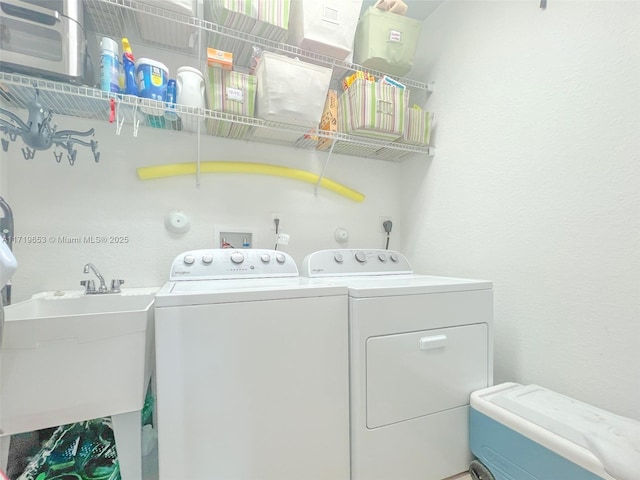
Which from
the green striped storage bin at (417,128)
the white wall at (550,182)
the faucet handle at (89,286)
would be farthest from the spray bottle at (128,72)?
the white wall at (550,182)

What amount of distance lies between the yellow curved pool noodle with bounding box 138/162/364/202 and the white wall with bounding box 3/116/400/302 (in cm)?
4

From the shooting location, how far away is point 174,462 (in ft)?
2.73

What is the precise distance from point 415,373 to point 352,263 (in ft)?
2.14

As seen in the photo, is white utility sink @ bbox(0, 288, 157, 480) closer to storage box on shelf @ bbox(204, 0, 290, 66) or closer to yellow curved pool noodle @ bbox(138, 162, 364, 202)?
yellow curved pool noodle @ bbox(138, 162, 364, 202)

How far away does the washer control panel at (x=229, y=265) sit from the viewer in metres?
1.32

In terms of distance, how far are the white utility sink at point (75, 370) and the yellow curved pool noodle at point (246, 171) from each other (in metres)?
0.84

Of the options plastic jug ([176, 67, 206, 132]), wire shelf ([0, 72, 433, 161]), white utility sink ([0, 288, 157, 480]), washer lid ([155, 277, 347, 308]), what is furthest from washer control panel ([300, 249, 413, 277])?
Answer: plastic jug ([176, 67, 206, 132])

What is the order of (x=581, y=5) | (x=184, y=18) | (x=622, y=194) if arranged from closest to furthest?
(x=622, y=194), (x=581, y=5), (x=184, y=18)

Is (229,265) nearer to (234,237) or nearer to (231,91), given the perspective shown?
(234,237)

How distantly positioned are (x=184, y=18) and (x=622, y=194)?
1.84 meters

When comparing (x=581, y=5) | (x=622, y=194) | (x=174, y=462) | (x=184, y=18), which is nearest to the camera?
(x=174, y=462)

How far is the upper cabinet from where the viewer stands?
1.12m

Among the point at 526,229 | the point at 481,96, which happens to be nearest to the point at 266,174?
the point at 481,96

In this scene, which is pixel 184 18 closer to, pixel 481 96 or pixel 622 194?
pixel 481 96
